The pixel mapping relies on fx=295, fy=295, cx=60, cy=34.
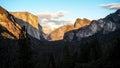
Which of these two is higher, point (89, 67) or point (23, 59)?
point (23, 59)

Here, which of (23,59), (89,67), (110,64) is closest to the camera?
(23,59)

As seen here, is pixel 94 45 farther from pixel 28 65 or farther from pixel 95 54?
pixel 28 65

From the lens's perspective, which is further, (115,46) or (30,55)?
(115,46)

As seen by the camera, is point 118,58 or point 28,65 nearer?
point 28,65

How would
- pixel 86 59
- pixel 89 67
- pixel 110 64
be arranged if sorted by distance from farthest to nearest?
pixel 86 59, pixel 89 67, pixel 110 64

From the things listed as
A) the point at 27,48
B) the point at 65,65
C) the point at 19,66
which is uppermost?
the point at 27,48

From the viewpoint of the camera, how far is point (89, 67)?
196ft

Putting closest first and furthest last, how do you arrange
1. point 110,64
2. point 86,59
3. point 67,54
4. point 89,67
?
point 110,64 < point 89,67 < point 67,54 < point 86,59

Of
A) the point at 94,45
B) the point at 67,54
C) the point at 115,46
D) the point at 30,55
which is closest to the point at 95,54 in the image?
the point at 94,45

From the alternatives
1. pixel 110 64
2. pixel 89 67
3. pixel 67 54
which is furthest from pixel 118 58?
pixel 67 54

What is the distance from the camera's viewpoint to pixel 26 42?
40812 mm

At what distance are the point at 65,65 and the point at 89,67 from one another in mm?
14868

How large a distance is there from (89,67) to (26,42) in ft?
73.8

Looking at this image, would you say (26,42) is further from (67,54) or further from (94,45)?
(94,45)
